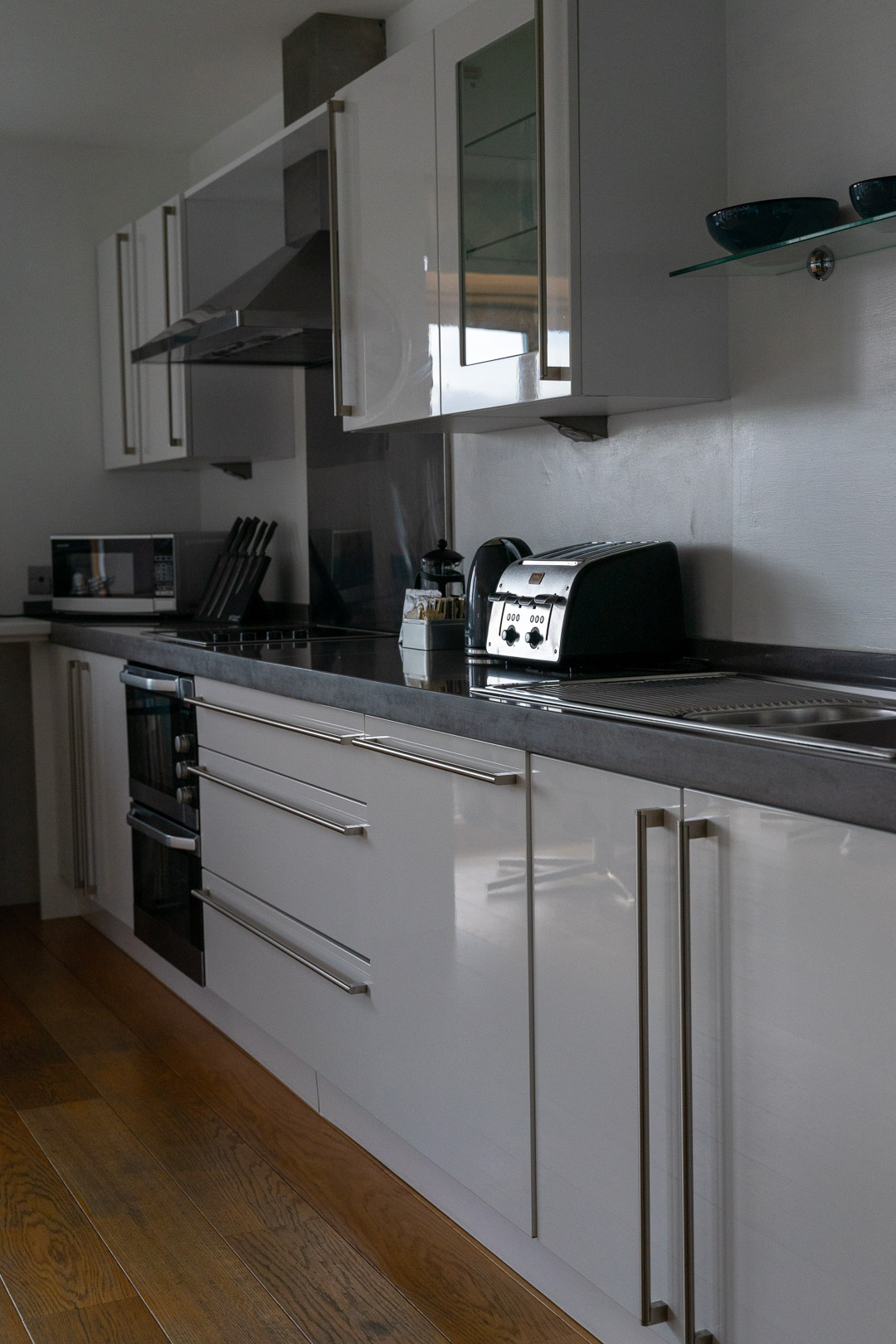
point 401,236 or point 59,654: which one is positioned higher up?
point 401,236

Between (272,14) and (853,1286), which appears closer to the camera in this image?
(853,1286)

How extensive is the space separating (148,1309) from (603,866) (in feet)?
3.30

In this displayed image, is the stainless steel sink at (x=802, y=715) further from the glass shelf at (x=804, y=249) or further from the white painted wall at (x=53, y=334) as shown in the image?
the white painted wall at (x=53, y=334)

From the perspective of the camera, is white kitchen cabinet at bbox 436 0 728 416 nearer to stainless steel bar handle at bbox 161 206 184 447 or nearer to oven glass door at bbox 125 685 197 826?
oven glass door at bbox 125 685 197 826

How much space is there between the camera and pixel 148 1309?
77.0 inches

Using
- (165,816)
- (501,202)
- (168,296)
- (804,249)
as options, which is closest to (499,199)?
(501,202)

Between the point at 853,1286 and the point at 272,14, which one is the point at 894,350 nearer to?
the point at 853,1286

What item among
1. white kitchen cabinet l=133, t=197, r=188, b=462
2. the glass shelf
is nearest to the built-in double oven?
white kitchen cabinet l=133, t=197, r=188, b=462

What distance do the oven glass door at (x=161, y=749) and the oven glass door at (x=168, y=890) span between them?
0.15 ft

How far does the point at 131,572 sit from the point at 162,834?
1.33m

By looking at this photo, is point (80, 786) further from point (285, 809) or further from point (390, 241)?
point (390, 241)

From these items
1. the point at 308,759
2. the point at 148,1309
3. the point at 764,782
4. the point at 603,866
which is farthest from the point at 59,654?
the point at 764,782

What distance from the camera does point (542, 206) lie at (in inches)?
86.2

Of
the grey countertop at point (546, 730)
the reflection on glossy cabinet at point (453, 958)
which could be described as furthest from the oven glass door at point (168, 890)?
the reflection on glossy cabinet at point (453, 958)
